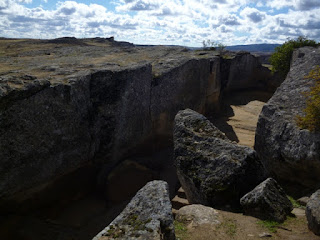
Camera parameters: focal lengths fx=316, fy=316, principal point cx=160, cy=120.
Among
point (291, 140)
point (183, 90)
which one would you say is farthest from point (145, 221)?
point (183, 90)

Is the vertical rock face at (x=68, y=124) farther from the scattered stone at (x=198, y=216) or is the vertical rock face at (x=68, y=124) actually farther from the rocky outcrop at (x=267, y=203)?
the rocky outcrop at (x=267, y=203)

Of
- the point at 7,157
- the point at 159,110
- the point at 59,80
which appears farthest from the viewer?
the point at 159,110

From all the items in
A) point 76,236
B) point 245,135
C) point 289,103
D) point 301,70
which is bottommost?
Answer: point 76,236

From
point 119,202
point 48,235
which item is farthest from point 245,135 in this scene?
point 48,235

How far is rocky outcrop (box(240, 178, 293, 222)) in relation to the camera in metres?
6.62

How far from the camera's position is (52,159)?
985 centimetres

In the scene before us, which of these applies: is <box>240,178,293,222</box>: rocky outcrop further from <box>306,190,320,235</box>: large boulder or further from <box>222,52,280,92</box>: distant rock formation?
<box>222,52,280,92</box>: distant rock formation

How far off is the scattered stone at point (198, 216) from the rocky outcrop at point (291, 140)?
330 cm

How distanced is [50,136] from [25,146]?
84 centimetres

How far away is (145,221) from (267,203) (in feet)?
9.09

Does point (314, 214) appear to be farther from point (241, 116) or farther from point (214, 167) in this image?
point (241, 116)

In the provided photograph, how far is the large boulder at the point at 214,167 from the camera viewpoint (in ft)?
25.3

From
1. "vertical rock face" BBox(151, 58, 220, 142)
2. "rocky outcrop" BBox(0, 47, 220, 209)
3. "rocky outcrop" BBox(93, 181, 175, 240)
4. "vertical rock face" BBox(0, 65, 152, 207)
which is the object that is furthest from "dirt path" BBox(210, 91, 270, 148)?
"rocky outcrop" BBox(93, 181, 175, 240)

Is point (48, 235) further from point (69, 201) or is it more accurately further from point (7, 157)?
point (7, 157)
